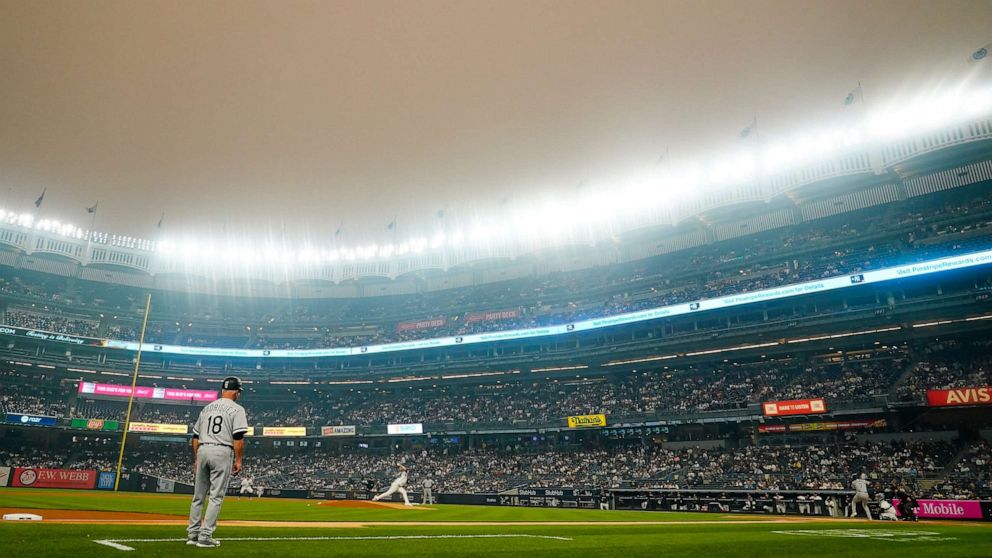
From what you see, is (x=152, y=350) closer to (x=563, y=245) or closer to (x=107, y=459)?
(x=107, y=459)

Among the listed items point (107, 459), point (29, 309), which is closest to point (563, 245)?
point (107, 459)

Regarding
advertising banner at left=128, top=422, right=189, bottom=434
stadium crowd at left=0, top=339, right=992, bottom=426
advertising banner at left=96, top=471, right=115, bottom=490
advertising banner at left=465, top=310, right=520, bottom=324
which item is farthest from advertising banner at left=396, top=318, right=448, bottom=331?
advertising banner at left=96, top=471, right=115, bottom=490

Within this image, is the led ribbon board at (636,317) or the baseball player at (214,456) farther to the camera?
the led ribbon board at (636,317)

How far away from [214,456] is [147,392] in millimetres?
53019

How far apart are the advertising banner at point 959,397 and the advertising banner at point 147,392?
5689cm

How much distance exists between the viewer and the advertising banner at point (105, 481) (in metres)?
40.3

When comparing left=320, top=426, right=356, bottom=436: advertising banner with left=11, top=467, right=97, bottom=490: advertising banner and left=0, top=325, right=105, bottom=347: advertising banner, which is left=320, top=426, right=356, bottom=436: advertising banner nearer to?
left=11, top=467, right=97, bottom=490: advertising banner

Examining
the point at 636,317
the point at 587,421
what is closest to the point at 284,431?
the point at 587,421

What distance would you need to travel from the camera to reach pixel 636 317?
4369 cm

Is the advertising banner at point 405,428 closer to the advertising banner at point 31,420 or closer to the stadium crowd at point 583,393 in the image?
the stadium crowd at point 583,393

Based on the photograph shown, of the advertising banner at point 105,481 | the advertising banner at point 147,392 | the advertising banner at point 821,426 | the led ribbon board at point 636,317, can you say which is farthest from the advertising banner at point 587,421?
the advertising banner at point 147,392

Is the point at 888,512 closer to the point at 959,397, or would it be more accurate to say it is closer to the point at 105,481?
the point at 959,397

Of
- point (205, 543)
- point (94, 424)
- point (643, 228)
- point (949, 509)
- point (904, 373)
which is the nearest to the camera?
point (205, 543)

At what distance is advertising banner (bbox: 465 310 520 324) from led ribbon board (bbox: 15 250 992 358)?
4.31 metres
